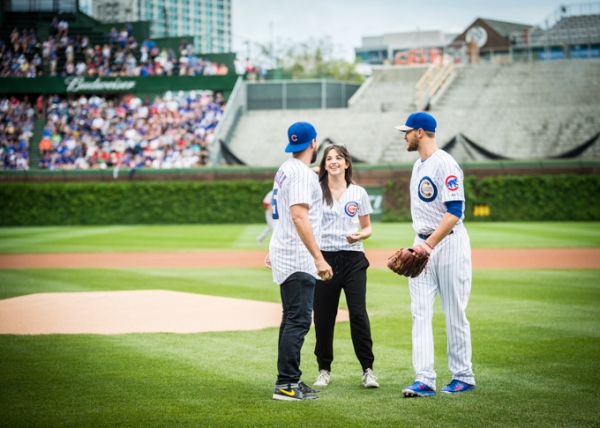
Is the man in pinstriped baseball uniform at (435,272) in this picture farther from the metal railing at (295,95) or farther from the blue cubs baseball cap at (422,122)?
the metal railing at (295,95)

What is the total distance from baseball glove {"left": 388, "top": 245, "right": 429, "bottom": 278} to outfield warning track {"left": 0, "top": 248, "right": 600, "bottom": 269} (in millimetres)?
10193

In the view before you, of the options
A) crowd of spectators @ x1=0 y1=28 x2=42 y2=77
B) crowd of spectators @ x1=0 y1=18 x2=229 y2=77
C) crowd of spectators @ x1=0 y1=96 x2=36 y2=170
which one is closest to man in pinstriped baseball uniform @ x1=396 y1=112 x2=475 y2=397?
crowd of spectators @ x1=0 y1=96 x2=36 y2=170

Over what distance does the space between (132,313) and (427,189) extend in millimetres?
5609

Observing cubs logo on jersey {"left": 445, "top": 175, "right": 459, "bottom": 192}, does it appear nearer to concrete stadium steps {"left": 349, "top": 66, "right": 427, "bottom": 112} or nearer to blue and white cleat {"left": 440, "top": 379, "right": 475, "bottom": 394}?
blue and white cleat {"left": 440, "top": 379, "right": 475, "bottom": 394}

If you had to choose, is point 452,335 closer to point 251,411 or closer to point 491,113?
point 251,411

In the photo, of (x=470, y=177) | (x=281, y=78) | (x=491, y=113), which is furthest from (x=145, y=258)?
(x=281, y=78)

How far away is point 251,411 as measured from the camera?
5316 mm

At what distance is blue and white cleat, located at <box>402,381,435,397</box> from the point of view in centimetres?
569

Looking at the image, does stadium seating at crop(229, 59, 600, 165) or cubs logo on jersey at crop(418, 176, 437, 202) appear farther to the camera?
stadium seating at crop(229, 59, 600, 165)

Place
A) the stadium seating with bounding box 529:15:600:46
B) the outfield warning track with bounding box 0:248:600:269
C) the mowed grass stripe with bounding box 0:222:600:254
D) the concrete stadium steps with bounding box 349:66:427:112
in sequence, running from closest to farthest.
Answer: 1. the outfield warning track with bounding box 0:248:600:269
2. the mowed grass stripe with bounding box 0:222:600:254
3. the concrete stadium steps with bounding box 349:66:427:112
4. the stadium seating with bounding box 529:15:600:46

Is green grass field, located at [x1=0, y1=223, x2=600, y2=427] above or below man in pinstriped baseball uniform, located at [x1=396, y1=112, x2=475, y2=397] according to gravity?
below

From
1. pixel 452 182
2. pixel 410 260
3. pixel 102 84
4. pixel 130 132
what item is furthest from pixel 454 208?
pixel 102 84

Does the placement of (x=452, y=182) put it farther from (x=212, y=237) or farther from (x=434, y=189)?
(x=212, y=237)

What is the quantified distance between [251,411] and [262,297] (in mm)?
6299
